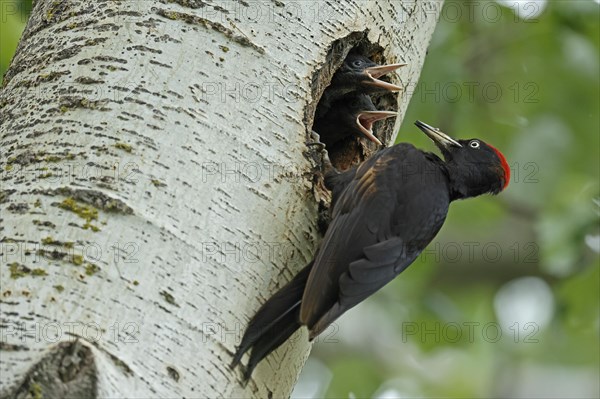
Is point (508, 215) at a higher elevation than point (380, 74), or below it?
higher

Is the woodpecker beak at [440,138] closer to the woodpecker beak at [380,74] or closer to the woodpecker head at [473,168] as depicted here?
the woodpecker head at [473,168]

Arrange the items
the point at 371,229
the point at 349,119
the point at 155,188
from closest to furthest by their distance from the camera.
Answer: the point at 155,188, the point at 371,229, the point at 349,119

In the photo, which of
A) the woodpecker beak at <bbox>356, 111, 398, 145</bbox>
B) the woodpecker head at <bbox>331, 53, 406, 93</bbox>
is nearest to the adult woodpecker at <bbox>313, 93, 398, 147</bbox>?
the woodpecker beak at <bbox>356, 111, 398, 145</bbox>

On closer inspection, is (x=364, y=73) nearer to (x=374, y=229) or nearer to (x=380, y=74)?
(x=380, y=74)

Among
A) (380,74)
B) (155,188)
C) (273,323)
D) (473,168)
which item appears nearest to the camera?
(155,188)

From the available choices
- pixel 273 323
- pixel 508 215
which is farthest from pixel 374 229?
pixel 508 215

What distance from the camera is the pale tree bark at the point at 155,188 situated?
226cm

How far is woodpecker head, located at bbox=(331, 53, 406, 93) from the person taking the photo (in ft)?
12.3

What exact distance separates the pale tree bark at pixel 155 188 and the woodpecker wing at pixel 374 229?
11 cm

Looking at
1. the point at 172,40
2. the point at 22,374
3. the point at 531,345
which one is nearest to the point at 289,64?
the point at 172,40

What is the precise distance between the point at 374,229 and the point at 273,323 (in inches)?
26.9

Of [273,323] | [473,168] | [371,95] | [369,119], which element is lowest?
[273,323]

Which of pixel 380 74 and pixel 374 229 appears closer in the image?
pixel 374 229

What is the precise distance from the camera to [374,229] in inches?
125
